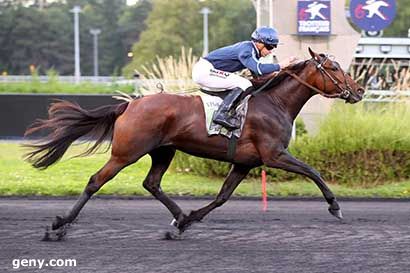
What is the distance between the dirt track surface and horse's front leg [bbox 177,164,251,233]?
0.50 ft

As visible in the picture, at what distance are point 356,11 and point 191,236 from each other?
834 centimetres

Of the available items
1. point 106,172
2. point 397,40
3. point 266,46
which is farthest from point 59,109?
point 397,40

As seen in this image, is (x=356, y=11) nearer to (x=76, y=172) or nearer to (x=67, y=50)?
(x=76, y=172)

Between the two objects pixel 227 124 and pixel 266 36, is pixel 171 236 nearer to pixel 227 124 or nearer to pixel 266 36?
pixel 227 124

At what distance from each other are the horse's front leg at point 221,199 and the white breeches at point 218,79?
2.70ft

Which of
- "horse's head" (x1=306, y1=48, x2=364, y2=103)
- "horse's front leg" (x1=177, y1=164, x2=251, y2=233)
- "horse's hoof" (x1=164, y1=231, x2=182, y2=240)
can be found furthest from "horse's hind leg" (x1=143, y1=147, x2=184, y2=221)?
"horse's head" (x1=306, y1=48, x2=364, y2=103)

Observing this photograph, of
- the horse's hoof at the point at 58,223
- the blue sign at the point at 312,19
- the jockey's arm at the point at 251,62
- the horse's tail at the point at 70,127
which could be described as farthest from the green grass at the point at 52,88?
the horse's hoof at the point at 58,223

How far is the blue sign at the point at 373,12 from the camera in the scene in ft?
51.0

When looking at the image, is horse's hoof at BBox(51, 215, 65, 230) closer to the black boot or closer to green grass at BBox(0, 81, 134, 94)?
the black boot

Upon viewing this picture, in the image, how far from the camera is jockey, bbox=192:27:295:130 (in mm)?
8492

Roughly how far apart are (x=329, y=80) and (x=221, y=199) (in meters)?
1.71

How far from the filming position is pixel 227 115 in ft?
27.4

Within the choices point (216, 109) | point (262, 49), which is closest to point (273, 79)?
point (262, 49)

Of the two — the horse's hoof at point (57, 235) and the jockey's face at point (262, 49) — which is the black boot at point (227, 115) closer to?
the jockey's face at point (262, 49)
